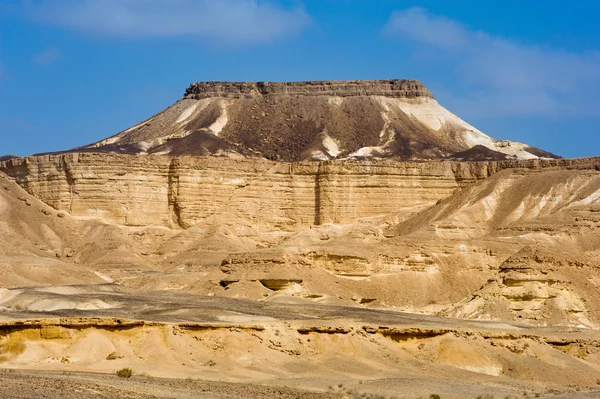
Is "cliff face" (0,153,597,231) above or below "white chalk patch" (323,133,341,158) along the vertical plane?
below

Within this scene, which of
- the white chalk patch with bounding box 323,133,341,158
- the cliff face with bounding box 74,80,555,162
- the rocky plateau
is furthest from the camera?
the white chalk patch with bounding box 323,133,341,158

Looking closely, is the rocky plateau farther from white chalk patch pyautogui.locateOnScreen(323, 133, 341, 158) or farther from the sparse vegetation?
the sparse vegetation

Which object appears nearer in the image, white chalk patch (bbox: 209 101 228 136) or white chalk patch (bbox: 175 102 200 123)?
white chalk patch (bbox: 209 101 228 136)

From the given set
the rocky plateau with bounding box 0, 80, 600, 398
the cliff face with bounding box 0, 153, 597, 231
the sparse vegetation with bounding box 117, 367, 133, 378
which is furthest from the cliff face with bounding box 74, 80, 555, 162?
the sparse vegetation with bounding box 117, 367, 133, 378

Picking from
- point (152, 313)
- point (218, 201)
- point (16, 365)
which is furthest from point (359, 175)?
point (16, 365)

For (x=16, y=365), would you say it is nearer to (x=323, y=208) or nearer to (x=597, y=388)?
Result: (x=597, y=388)

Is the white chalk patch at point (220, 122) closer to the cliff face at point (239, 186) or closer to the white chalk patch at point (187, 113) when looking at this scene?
the white chalk patch at point (187, 113)
